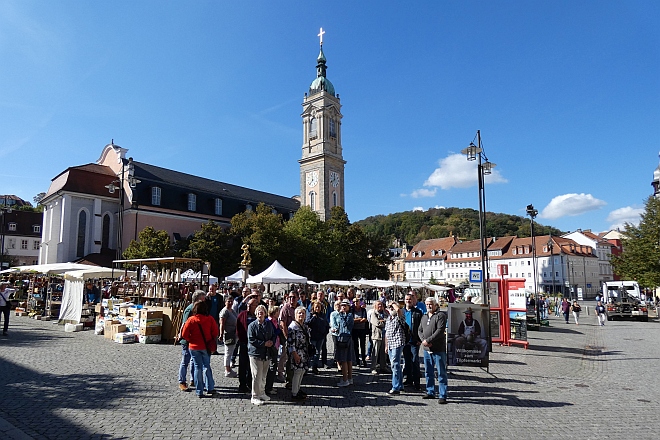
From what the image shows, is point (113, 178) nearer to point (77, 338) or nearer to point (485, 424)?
point (77, 338)

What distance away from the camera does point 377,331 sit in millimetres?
10461

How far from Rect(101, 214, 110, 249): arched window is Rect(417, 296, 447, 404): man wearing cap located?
4431 cm

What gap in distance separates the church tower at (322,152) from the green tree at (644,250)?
114 feet

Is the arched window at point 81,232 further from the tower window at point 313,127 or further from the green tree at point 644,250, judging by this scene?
the green tree at point 644,250

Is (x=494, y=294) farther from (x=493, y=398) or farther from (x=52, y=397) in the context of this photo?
(x=52, y=397)

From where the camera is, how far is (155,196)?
49.8 metres

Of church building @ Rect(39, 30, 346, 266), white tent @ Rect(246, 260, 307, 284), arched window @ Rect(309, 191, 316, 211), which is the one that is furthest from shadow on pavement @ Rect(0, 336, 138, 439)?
arched window @ Rect(309, 191, 316, 211)

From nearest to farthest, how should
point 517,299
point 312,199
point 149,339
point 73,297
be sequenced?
point 149,339 → point 517,299 → point 73,297 → point 312,199

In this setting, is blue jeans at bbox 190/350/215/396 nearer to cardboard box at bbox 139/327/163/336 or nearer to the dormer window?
cardboard box at bbox 139/327/163/336

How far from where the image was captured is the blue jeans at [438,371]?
8031mm

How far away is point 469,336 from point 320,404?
13.3 ft

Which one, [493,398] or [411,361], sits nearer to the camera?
[493,398]

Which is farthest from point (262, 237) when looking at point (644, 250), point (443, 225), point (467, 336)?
point (443, 225)

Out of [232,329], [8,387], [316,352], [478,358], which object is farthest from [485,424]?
[8,387]
